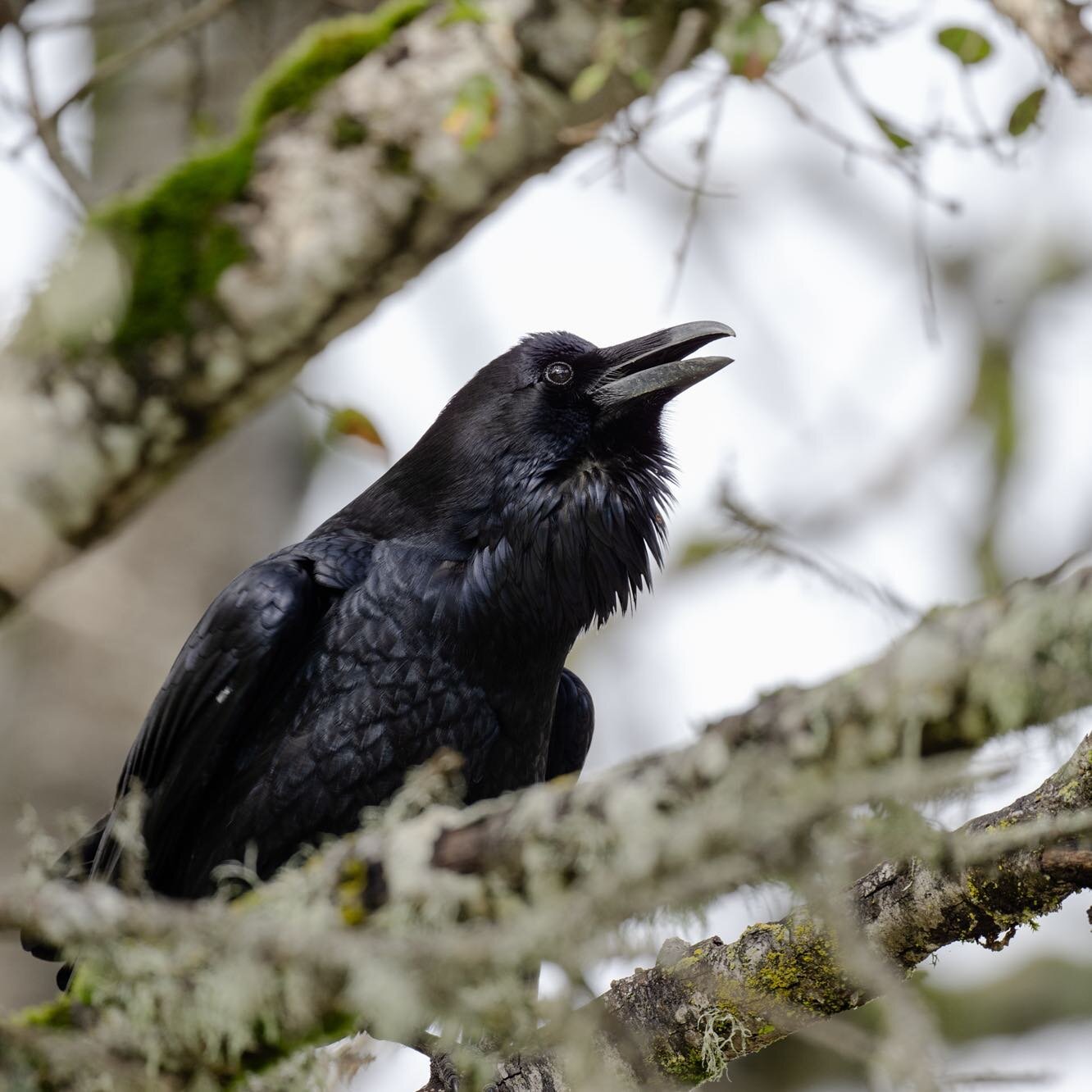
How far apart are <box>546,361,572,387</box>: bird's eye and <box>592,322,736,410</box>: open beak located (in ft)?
0.28

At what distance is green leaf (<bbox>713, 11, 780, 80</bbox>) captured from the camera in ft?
9.69

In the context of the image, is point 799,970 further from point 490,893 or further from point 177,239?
point 177,239

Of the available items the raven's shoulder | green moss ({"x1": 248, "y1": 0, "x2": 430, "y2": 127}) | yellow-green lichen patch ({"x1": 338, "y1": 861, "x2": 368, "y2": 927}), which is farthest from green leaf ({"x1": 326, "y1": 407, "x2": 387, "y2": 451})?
yellow-green lichen patch ({"x1": 338, "y1": 861, "x2": 368, "y2": 927})

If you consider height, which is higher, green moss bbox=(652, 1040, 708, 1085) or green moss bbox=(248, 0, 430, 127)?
green moss bbox=(248, 0, 430, 127)

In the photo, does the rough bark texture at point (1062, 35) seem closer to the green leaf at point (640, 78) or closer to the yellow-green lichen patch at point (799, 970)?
the green leaf at point (640, 78)

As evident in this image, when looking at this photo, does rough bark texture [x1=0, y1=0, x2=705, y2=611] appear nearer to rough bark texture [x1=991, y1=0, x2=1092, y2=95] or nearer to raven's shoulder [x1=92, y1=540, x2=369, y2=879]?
raven's shoulder [x1=92, y1=540, x2=369, y2=879]

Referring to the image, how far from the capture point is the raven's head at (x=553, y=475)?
3.07 m

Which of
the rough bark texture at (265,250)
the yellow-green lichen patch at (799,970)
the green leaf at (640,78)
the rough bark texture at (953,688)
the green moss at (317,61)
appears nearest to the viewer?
the rough bark texture at (953,688)

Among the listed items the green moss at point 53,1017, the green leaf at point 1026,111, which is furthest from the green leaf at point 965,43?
the green moss at point 53,1017

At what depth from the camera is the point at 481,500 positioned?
321 centimetres

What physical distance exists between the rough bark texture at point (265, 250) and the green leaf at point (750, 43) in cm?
18

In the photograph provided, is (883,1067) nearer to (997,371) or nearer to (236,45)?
(236,45)

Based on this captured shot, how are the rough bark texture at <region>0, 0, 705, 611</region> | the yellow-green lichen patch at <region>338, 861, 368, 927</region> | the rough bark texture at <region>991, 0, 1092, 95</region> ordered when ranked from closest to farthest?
1. the yellow-green lichen patch at <region>338, 861, 368, 927</region>
2. the rough bark texture at <region>991, 0, 1092, 95</region>
3. the rough bark texture at <region>0, 0, 705, 611</region>

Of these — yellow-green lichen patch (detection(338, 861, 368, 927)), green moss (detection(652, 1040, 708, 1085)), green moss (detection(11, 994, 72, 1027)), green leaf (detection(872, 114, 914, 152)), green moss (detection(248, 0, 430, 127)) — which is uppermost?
green moss (detection(248, 0, 430, 127))
